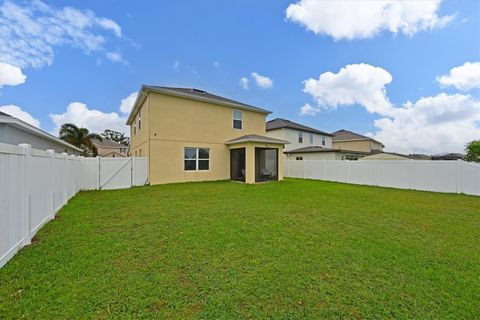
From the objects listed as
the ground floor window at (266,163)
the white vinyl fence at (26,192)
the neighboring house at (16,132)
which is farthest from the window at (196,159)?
the neighboring house at (16,132)

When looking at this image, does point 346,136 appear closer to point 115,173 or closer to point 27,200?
point 115,173

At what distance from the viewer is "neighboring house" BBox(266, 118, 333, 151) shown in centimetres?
2623

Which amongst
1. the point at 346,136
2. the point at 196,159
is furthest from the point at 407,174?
the point at 346,136

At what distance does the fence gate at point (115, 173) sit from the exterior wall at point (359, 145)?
106 ft

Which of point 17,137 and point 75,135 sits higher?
point 75,135

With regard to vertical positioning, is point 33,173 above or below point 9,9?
below

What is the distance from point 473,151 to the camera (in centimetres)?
2155

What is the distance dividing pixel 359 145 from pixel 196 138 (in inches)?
1156

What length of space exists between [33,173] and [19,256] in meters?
1.61

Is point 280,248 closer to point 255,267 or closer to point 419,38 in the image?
point 255,267

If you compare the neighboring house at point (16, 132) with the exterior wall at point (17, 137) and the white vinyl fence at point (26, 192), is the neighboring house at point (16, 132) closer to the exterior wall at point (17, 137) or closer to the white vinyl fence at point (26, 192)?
the exterior wall at point (17, 137)

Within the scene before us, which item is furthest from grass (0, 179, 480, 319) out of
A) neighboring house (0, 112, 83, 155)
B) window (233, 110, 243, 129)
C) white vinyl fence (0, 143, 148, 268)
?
window (233, 110, 243, 129)

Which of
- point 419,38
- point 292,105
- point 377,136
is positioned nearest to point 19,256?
point 419,38

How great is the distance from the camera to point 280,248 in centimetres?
406
